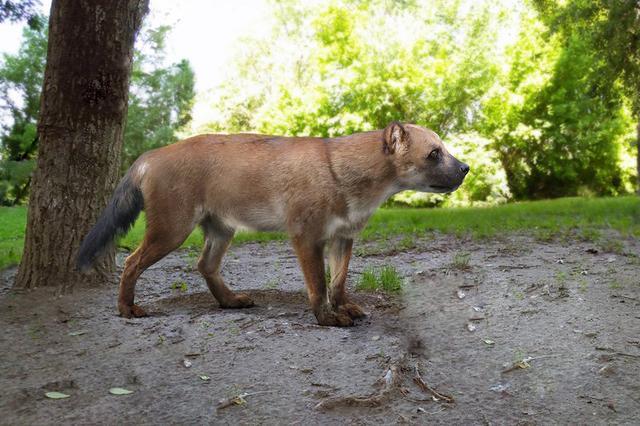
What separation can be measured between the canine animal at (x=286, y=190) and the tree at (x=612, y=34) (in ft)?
33.0

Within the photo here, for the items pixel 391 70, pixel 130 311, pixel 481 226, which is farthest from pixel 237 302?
pixel 391 70

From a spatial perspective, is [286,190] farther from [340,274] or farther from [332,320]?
[332,320]

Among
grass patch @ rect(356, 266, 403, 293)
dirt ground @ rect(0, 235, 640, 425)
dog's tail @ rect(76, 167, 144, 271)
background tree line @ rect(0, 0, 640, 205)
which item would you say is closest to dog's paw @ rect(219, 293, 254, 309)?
dirt ground @ rect(0, 235, 640, 425)

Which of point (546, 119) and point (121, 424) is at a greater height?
point (546, 119)

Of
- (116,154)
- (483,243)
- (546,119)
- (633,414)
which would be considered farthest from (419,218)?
(546,119)

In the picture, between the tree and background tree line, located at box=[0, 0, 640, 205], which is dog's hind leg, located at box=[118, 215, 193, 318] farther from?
background tree line, located at box=[0, 0, 640, 205]

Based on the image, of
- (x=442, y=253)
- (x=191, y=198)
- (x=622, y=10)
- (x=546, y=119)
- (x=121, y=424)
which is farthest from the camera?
(x=546, y=119)

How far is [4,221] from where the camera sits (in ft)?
58.2

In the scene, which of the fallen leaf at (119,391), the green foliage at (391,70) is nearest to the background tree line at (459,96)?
the green foliage at (391,70)

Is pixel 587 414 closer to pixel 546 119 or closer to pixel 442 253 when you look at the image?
pixel 442 253

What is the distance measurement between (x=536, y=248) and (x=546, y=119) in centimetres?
2165

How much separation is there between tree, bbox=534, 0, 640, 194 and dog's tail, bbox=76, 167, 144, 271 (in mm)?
11498

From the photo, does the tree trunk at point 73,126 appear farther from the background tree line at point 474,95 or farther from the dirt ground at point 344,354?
the background tree line at point 474,95

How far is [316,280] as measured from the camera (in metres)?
5.25
